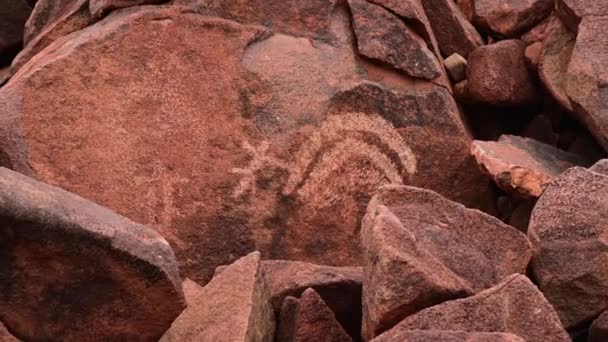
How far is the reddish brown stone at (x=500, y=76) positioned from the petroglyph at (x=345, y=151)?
481mm

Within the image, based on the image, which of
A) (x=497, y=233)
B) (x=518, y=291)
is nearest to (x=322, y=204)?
(x=497, y=233)

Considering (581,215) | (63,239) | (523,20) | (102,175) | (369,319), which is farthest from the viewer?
(523,20)

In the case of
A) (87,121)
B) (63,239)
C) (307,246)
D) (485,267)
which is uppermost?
(63,239)

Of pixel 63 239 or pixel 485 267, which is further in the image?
pixel 485 267

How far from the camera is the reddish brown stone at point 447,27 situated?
6.33 meters

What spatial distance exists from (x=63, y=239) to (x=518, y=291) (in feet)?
4.02

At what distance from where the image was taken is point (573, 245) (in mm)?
4461

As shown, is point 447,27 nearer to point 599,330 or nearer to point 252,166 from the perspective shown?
point 252,166

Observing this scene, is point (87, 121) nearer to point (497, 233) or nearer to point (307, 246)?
point (307, 246)

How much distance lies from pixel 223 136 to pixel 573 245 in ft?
5.19

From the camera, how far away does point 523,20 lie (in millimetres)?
6195

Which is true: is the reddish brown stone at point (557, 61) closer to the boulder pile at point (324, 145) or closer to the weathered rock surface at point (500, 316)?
the boulder pile at point (324, 145)

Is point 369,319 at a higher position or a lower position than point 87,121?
higher

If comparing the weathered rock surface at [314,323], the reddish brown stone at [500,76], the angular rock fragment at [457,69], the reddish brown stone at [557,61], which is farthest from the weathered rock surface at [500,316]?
the angular rock fragment at [457,69]
